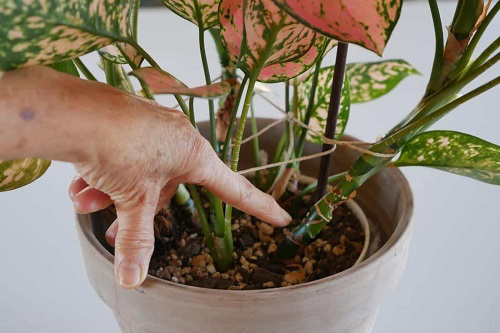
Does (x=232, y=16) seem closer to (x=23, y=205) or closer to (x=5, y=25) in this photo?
(x=5, y=25)

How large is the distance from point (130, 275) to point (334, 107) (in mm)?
311

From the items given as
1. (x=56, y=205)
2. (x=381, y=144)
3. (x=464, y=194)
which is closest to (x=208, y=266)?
(x=381, y=144)

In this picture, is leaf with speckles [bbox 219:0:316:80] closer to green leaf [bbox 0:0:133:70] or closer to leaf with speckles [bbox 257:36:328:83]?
leaf with speckles [bbox 257:36:328:83]

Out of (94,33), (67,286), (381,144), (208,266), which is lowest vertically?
(67,286)

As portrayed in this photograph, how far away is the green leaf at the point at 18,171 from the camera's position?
23.1 inches

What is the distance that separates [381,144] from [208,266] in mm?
263

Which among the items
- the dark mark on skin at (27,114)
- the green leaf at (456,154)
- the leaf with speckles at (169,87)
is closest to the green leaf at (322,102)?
the green leaf at (456,154)

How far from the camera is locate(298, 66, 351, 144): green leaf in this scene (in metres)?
0.76

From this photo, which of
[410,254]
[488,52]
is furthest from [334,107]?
[410,254]

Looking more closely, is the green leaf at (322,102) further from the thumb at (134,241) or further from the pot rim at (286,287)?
the thumb at (134,241)

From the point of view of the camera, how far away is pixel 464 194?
1.25 metres

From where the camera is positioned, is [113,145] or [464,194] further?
[464,194]

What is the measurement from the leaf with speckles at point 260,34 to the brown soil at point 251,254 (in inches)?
10.7

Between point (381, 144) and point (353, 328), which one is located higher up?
point (381, 144)
